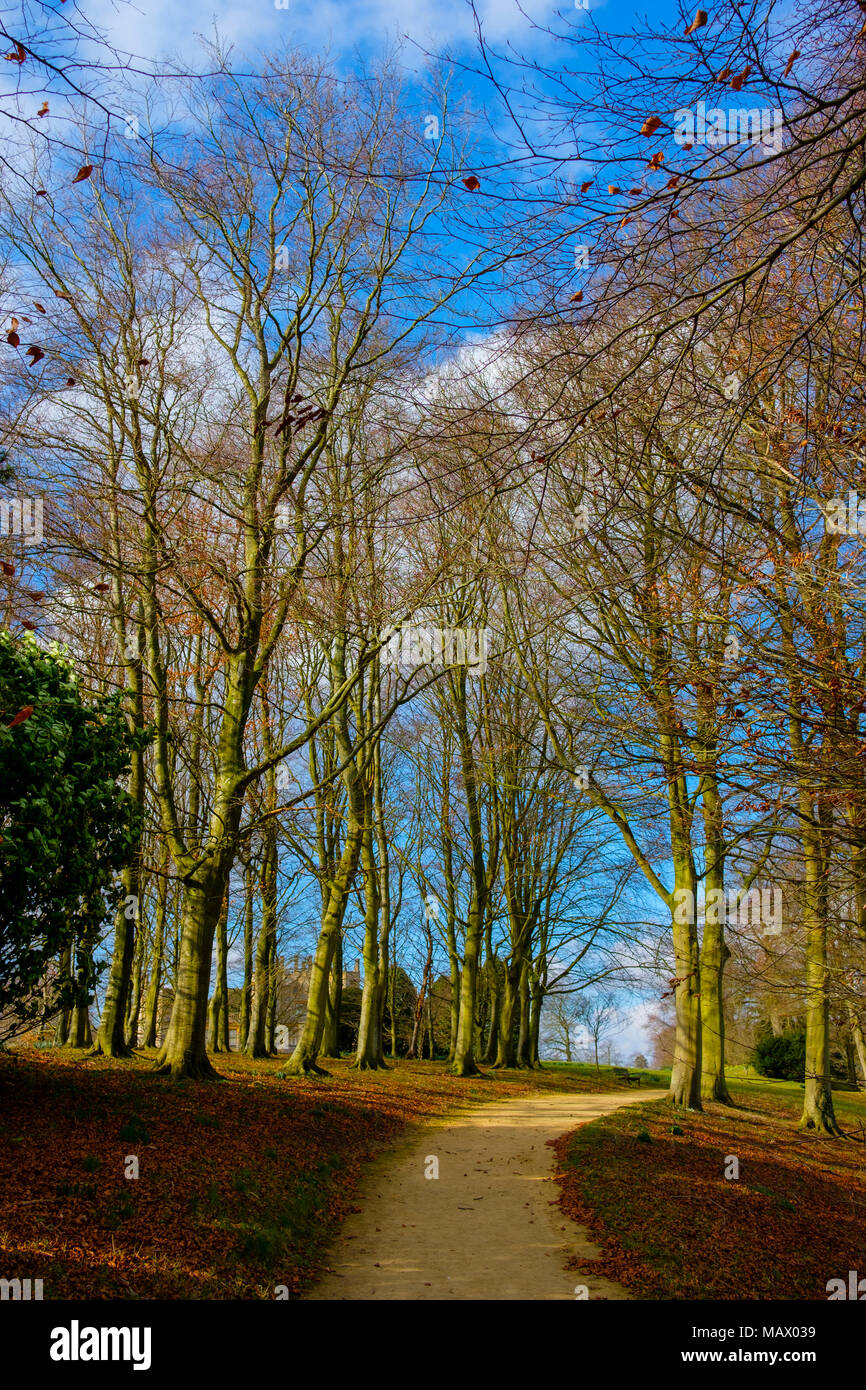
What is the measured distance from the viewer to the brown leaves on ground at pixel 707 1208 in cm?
588

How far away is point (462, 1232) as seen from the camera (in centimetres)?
678

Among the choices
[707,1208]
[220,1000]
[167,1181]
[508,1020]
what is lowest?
[508,1020]

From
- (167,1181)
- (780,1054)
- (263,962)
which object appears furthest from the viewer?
(780,1054)

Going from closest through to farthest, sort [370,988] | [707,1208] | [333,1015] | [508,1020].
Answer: [707,1208]
[370,988]
[333,1015]
[508,1020]

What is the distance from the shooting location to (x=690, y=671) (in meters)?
6.00

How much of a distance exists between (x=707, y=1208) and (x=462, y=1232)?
2.35 m

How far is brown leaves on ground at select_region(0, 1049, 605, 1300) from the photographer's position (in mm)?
4590

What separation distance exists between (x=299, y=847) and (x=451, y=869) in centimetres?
561

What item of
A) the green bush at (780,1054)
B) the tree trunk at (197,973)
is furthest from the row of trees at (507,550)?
the green bush at (780,1054)

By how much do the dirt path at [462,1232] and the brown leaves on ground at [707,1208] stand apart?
12.1 inches

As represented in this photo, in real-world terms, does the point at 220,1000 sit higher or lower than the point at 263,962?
lower

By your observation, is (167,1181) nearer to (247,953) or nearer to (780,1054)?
(247,953)

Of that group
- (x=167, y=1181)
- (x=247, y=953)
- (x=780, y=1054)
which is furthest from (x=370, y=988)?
(x=780, y=1054)

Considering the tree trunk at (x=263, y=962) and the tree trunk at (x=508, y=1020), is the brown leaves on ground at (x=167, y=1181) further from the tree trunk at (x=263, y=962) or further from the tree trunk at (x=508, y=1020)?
the tree trunk at (x=508, y=1020)
